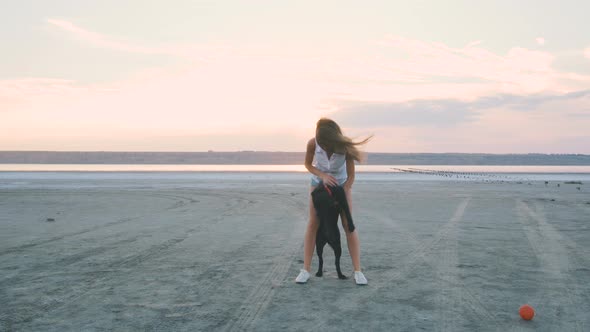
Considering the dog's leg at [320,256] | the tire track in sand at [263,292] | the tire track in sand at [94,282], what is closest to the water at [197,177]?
the tire track in sand at [94,282]

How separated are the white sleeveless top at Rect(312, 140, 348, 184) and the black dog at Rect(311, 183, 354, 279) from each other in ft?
0.54

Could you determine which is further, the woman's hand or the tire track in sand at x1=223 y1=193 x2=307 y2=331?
the woman's hand

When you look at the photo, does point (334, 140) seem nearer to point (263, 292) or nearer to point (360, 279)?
point (360, 279)

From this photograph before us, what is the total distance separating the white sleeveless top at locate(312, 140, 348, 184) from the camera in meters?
6.17

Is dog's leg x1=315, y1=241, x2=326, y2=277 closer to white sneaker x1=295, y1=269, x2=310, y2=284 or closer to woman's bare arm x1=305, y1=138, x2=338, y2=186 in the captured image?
white sneaker x1=295, y1=269, x2=310, y2=284

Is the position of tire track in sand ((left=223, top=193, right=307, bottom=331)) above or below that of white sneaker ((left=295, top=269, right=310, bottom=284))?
Answer: below

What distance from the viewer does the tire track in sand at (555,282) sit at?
15.9 feet

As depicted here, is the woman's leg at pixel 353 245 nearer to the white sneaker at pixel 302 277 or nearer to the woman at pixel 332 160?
the woman at pixel 332 160

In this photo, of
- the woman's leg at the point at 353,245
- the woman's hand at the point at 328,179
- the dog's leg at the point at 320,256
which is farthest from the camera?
the dog's leg at the point at 320,256

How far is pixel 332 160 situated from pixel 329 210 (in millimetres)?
641

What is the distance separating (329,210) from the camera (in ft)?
20.8

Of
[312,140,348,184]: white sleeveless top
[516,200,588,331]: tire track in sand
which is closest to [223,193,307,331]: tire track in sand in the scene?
[312,140,348,184]: white sleeveless top

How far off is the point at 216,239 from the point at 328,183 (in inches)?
171

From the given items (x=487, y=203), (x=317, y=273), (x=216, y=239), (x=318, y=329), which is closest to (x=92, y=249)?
(x=216, y=239)
